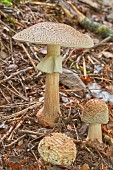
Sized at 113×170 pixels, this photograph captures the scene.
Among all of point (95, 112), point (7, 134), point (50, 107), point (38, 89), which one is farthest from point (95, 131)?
point (38, 89)

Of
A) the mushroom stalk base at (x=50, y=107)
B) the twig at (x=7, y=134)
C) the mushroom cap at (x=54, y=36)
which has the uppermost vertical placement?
the mushroom cap at (x=54, y=36)

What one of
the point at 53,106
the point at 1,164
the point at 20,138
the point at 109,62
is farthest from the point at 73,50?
the point at 1,164

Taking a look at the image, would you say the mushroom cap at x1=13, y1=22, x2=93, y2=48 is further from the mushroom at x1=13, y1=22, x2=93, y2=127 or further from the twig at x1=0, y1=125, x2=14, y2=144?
the twig at x1=0, y1=125, x2=14, y2=144

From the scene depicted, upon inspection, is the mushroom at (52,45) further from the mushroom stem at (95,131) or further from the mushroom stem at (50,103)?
the mushroom stem at (95,131)

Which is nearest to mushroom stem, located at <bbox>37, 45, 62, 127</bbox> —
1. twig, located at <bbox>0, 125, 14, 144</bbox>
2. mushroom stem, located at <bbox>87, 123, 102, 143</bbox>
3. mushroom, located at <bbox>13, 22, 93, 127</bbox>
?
mushroom, located at <bbox>13, 22, 93, 127</bbox>

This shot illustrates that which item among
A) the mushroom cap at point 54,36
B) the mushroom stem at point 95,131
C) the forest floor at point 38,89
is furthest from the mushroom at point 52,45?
the mushroom stem at point 95,131

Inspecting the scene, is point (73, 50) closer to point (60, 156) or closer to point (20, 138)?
point (20, 138)
